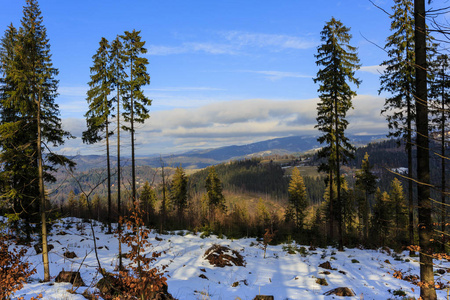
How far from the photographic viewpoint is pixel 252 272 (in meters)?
12.9

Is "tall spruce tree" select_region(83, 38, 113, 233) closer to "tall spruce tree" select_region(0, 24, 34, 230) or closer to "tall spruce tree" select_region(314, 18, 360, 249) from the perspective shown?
"tall spruce tree" select_region(0, 24, 34, 230)

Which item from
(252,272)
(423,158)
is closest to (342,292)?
(252,272)

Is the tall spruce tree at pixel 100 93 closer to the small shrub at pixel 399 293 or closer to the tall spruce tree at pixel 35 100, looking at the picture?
the tall spruce tree at pixel 35 100

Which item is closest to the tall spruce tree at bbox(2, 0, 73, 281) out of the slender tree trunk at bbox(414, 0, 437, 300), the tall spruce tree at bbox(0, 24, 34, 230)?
the tall spruce tree at bbox(0, 24, 34, 230)

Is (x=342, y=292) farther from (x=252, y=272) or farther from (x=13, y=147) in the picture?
(x=13, y=147)

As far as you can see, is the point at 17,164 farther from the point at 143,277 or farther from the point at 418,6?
the point at 418,6

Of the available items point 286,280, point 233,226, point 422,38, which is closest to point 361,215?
point 233,226

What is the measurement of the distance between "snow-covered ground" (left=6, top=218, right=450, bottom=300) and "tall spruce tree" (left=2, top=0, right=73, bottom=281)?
2688mm

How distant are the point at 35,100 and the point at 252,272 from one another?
510 inches

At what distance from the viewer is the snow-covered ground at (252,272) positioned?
9.02m

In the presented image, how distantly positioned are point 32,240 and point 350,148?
22.7 metres

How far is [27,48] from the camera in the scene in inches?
425

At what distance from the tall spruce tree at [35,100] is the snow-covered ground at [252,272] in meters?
2.69

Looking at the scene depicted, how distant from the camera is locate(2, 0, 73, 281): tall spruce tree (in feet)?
32.1
